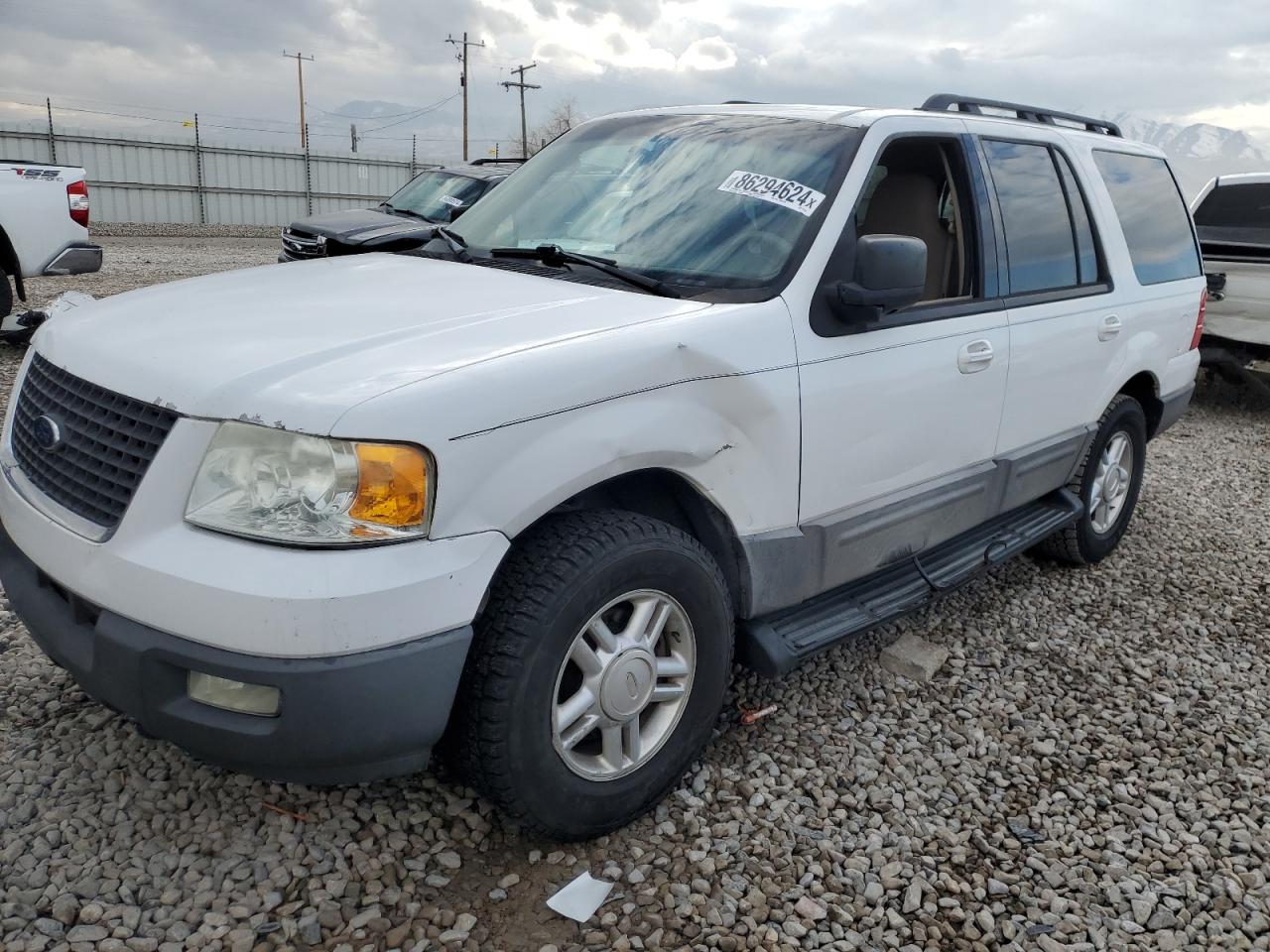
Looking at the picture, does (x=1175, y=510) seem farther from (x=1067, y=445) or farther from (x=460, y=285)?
(x=460, y=285)

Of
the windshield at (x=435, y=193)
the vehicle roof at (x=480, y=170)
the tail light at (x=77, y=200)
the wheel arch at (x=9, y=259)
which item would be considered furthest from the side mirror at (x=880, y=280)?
the vehicle roof at (x=480, y=170)

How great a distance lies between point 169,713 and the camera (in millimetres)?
2076

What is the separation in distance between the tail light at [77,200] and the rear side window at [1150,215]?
26.0 feet

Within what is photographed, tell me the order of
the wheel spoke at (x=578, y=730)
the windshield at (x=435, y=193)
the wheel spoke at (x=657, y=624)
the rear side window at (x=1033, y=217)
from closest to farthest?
the wheel spoke at (x=578, y=730)
the wheel spoke at (x=657, y=624)
the rear side window at (x=1033, y=217)
the windshield at (x=435, y=193)

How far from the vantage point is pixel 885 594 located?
3297 mm

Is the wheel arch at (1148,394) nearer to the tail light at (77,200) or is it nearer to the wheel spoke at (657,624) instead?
the wheel spoke at (657,624)

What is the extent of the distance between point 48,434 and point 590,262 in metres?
1.49

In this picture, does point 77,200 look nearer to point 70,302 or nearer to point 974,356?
point 70,302

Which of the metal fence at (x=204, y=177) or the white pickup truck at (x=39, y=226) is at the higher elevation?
the metal fence at (x=204, y=177)

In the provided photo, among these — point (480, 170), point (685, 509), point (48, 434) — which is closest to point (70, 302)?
point (48, 434)

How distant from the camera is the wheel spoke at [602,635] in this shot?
7.94 feet

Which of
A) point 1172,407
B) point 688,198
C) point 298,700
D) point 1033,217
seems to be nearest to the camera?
point 298,700

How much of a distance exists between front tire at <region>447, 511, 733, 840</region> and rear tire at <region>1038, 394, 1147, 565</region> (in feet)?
8.35

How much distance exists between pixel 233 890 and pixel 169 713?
55 cm
